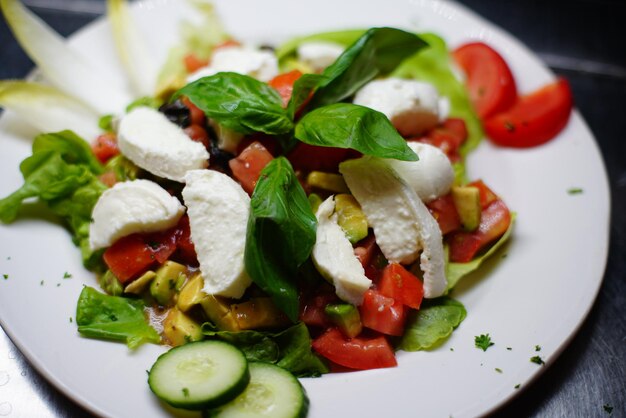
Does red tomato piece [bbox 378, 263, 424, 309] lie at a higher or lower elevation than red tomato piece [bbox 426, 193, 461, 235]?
lower

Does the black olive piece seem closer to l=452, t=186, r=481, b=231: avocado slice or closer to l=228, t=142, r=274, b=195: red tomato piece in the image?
l=228, t=142, r=274, b=195: red tomato piece

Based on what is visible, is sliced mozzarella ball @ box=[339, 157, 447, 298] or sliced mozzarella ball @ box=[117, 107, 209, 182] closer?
sliced mozzarella ball @ box=[339, 157, 447, 298]

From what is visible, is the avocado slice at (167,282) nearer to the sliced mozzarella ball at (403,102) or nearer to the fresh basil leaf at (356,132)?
the fresh basil leaf at (356,132)

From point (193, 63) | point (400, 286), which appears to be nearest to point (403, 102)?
point (400, 286)

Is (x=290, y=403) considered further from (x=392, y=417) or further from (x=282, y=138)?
(x=282, y=138)

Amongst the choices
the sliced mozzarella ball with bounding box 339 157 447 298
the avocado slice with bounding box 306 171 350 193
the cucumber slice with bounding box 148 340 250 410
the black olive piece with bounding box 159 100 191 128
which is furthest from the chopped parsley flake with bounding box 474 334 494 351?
the black olive piece with bounding box 159 100 191 128

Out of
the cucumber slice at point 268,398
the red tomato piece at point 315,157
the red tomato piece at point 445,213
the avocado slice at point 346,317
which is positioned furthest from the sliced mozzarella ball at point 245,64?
the cucumber slice at point 268,398
